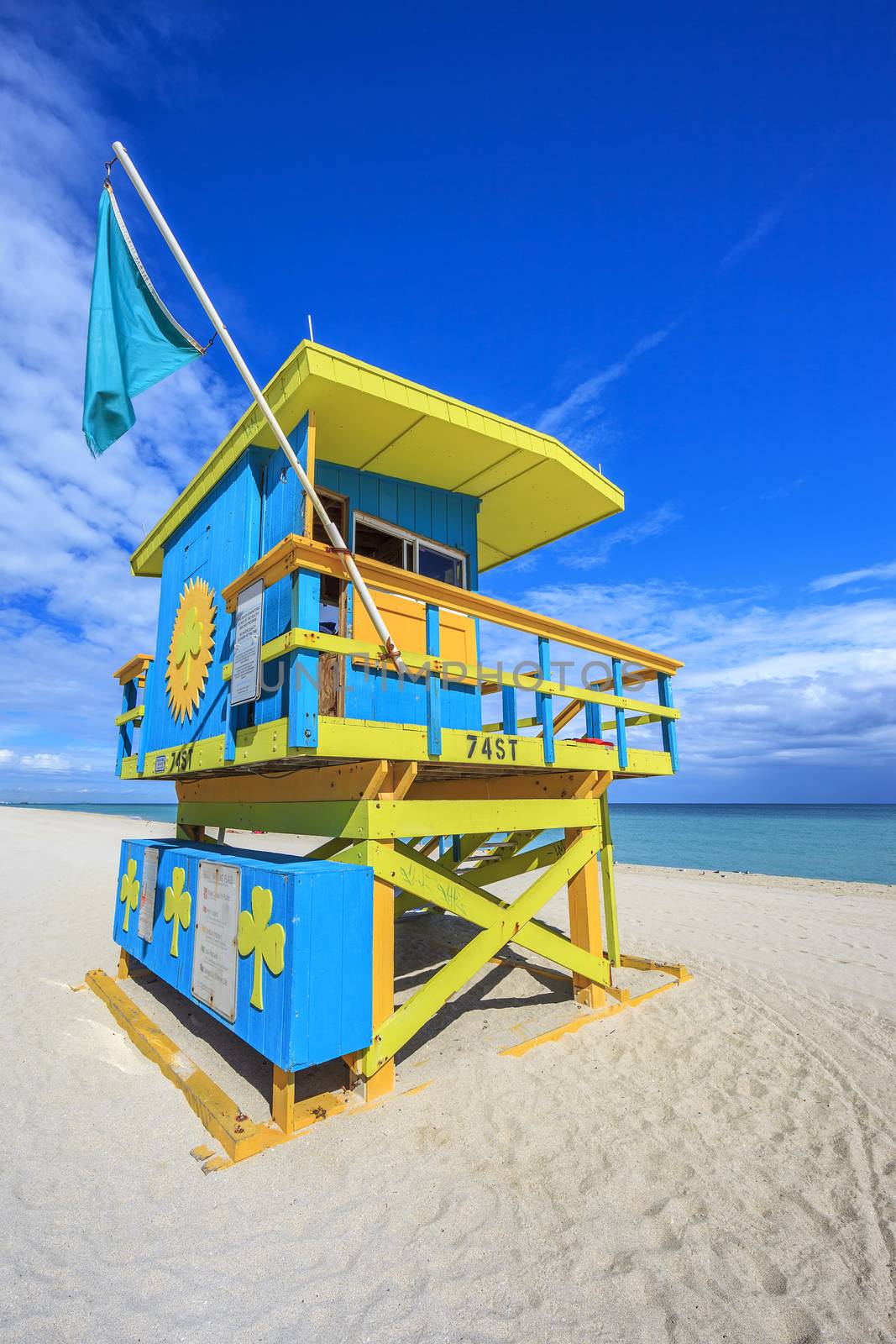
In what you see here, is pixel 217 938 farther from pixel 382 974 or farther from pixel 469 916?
pixel 469 916

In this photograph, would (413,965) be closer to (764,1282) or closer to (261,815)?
(261,815)

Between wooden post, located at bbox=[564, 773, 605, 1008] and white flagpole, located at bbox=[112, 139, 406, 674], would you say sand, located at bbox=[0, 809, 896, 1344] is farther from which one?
white flagpole, located at bbox=[112, 139, 406, 674]

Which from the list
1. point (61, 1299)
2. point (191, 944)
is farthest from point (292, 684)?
point (61, 1299)

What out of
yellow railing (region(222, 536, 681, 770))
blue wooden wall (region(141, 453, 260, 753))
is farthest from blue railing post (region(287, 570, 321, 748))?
blue wooden wall (region(141, 453, 260, 753))

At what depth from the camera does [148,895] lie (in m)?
6.62

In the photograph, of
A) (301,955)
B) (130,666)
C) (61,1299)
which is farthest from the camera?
(130,666)

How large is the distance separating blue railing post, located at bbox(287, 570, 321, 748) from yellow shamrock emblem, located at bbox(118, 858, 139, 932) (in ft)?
13.4

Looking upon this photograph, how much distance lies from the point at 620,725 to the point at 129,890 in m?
5.68

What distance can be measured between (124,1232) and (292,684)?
118 inches

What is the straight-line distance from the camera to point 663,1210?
3.46m

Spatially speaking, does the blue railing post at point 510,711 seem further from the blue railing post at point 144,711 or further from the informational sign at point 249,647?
the blue railing post at point 144,711

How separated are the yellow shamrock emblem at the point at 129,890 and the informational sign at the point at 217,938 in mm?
2120

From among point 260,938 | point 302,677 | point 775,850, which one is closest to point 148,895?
point 260,938

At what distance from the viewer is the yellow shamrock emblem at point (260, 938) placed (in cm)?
413
